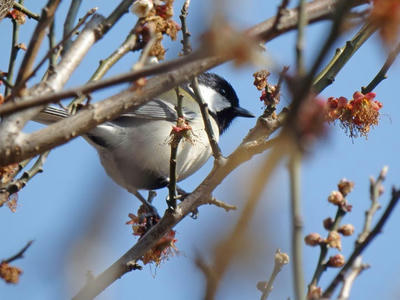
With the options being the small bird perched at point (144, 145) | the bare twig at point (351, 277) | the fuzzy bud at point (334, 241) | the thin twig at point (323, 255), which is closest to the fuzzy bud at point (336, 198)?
the thin twig at point (323, 255)

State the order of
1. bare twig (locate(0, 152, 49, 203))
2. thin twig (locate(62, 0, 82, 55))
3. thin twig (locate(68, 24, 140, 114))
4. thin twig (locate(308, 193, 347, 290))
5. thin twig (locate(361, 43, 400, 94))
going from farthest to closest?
thin twig (locate(361, 43, 400, 94)) < bare twig (locate(0, 152, 49, 203)) < thin twig (locate(68, 24, 140, 114)) < thin twig (locate(62, 0, 82, 55)) < thin twig (locate(308, 193, 347, 290))

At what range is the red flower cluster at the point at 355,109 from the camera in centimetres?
301

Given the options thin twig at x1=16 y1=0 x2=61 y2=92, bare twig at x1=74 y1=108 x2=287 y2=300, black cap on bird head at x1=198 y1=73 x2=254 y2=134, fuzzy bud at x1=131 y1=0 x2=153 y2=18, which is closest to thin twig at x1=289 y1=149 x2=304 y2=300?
thin twig at x1=16 y1=0 x2=61 y2=92

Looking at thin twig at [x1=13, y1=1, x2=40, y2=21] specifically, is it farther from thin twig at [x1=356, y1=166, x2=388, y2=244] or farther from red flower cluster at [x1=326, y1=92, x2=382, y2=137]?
thin twig at [x1=356, y1=166, x2=388, y2=244]

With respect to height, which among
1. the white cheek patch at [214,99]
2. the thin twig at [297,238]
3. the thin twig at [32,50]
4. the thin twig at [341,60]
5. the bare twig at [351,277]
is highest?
the white cheek patch at [214,99]

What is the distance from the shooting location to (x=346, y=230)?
2113mm

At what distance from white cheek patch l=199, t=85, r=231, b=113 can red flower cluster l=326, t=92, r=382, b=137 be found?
2.14 m

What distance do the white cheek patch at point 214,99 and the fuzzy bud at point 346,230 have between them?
3086 mm

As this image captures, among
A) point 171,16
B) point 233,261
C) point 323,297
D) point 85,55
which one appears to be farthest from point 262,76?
point 233,261

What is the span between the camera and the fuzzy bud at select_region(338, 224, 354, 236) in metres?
2.11

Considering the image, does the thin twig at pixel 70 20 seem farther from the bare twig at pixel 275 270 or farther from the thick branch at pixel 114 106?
the bare twig at pixel 275 270

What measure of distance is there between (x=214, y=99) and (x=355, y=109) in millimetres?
2302

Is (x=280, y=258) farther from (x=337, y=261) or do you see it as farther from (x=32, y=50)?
(x=32, y=50)

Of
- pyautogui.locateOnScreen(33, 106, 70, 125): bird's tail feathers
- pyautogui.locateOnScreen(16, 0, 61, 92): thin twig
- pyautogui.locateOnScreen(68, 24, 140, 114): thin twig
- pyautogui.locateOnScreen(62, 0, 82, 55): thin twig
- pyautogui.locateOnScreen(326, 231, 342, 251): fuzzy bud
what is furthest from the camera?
pyautogui.locateOnScreen(33, 106, 70, 125): bird's tail feathers
